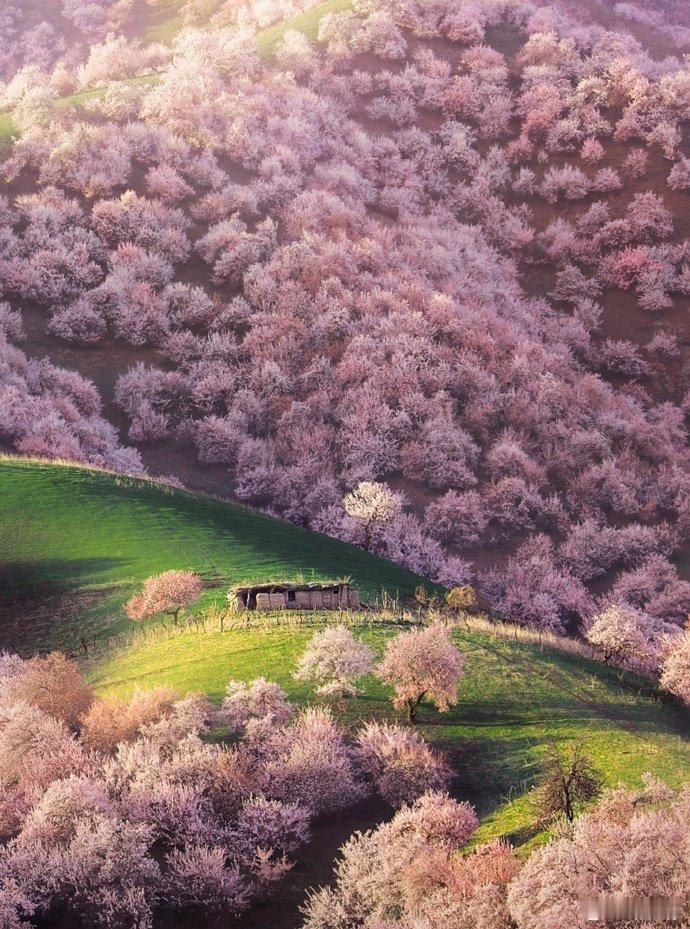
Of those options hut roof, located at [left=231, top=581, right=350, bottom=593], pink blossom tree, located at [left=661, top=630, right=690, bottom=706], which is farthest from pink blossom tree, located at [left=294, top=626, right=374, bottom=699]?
pink blossom tree, located at [left=661, top=630, right=690, bottom=706]

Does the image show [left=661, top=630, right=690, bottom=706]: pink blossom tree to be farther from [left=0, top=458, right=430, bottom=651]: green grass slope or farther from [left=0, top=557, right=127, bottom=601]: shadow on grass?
[left=0, top=557, right=127, bottom=601]: shadow on grass

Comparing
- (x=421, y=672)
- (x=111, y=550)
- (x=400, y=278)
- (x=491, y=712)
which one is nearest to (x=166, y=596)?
(x=111, y=550)

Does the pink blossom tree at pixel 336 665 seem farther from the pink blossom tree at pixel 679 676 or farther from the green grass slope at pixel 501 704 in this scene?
the pink blossom tree at pixel 679 676

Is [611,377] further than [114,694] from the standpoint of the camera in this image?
Yes

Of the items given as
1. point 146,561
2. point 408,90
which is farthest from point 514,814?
point 408,90

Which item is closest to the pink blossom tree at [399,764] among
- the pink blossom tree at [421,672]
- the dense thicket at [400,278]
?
the pink blossom tree at [421,672]

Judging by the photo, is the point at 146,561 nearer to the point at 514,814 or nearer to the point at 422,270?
the point at 514,814
